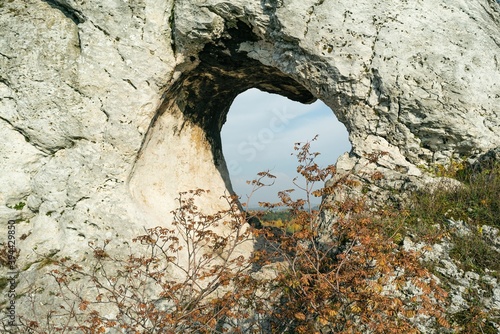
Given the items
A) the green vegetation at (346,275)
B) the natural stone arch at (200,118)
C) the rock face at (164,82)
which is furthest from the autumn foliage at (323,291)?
the natural stone arch at (200,118)

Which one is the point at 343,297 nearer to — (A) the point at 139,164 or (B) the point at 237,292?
(B) the point at 237,292

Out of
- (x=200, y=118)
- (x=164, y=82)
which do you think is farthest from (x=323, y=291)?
(x=200, y=118)

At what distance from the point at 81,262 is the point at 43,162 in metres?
2.26

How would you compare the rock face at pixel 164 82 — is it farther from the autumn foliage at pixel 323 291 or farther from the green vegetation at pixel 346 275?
the autumn foliage at pixel 323 291

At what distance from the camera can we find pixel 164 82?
8914 millimetres

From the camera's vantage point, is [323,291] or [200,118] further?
[200,118]

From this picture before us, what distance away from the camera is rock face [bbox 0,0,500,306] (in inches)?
314

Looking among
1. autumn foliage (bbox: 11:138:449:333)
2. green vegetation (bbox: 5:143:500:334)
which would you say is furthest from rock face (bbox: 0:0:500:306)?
autumn foliage (bbox: 11:138:449:333)

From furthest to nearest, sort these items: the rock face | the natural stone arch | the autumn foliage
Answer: the natural stone arch → the rock face → the autumn foliage

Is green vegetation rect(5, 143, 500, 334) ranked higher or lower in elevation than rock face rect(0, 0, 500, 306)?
lower

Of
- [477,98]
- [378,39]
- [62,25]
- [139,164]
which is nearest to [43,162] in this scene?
[139,164]

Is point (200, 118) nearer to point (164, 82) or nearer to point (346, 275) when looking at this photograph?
point (164, 82)

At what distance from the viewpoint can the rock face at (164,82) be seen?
26.2ft

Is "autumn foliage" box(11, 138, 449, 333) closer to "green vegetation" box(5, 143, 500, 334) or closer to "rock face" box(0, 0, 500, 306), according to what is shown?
"green vegetation" box(5, 143, 500, 334)
